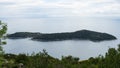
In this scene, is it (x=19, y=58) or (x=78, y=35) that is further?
(x=78, y=35)

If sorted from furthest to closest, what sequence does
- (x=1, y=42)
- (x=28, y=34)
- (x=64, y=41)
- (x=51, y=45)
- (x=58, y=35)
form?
(x=28, y=34), (x=58, y=35), (x=64, y=41), (x=51, y=45), (x=1, y=42)

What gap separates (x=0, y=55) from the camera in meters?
12.5

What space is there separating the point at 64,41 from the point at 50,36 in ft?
33.6

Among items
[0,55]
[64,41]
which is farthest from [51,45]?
[0,55]

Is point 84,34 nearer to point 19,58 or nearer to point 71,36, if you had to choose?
point 71,36

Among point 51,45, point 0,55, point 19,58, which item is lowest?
point 51,45

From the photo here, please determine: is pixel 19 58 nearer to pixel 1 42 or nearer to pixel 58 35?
pixel 1 42

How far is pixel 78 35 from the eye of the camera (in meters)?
139

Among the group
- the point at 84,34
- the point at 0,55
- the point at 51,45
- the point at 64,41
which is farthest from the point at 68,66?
the point at 84,34

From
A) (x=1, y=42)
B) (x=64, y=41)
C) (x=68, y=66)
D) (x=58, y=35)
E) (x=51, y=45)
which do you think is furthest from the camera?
(x=58, y=35)

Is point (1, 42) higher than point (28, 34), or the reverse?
Answer: point (1, 42)

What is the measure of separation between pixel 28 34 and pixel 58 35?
886 inches

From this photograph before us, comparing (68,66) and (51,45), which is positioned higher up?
(68,66)

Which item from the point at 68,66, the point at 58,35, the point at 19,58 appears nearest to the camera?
the point at 68,66
